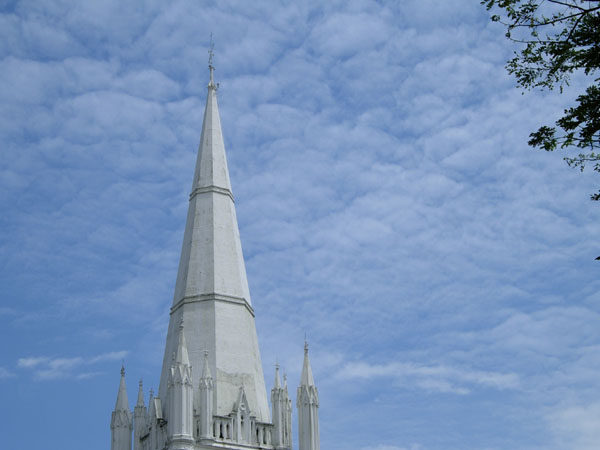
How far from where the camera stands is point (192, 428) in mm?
47875

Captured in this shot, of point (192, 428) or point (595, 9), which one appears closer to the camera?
point (595, 9)

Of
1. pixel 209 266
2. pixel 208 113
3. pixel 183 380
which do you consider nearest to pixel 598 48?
pixel 183 380

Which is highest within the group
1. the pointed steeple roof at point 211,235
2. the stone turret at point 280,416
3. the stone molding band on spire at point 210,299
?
the pointed steeple roof at point 211,235

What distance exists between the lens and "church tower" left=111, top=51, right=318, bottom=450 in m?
48.3

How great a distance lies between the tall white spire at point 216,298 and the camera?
50688 millimetres

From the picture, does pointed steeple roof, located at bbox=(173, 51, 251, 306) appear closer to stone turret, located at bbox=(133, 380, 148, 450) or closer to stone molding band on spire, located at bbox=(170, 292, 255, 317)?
stone molding band on spire, located at bbox=(170, 292, 255, 317)

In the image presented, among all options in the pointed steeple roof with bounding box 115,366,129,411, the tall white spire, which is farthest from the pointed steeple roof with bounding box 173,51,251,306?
the pointed steeple roof with bounding box 115,366,129,411

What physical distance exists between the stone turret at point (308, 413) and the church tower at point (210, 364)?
16.6 inches

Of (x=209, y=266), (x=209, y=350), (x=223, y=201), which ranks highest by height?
(x=223, y=201)

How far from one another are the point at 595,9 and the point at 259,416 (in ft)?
110

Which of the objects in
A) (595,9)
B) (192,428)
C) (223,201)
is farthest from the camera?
(223,201)

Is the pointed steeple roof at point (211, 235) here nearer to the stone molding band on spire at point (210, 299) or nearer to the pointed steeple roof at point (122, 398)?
the stone molding band on spire at point (210, 299)

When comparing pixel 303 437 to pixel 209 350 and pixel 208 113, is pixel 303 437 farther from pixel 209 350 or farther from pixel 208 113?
pixel 208 113

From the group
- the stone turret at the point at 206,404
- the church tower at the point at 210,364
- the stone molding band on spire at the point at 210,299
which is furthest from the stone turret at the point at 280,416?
the stone molding band on spire at the point at 210,299
